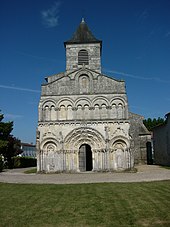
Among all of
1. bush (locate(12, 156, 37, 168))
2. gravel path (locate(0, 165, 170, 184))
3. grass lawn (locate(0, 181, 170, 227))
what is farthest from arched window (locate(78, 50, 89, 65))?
bush (locate(12, 156, 37, 168))

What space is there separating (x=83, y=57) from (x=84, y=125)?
905 centimetres

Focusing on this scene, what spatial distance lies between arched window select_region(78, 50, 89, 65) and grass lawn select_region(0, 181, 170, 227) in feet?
66.5

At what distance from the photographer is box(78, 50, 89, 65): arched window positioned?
29.5 meters

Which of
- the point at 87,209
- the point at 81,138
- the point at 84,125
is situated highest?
the point at 84,125

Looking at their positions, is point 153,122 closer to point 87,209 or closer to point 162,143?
point 162,143

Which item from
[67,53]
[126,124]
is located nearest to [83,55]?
[67,53]

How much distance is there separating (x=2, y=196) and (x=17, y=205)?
8.18 ft

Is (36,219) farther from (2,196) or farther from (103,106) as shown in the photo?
(103,106)

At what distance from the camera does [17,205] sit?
30.7 feet

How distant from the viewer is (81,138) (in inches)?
984

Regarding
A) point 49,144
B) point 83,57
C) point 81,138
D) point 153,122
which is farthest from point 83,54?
point 153,122

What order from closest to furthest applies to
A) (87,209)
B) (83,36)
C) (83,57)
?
1. (87,209)
2. (83,57)
3. (83,36)

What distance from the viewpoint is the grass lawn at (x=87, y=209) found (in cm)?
708

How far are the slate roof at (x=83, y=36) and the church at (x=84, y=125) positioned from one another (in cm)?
445
